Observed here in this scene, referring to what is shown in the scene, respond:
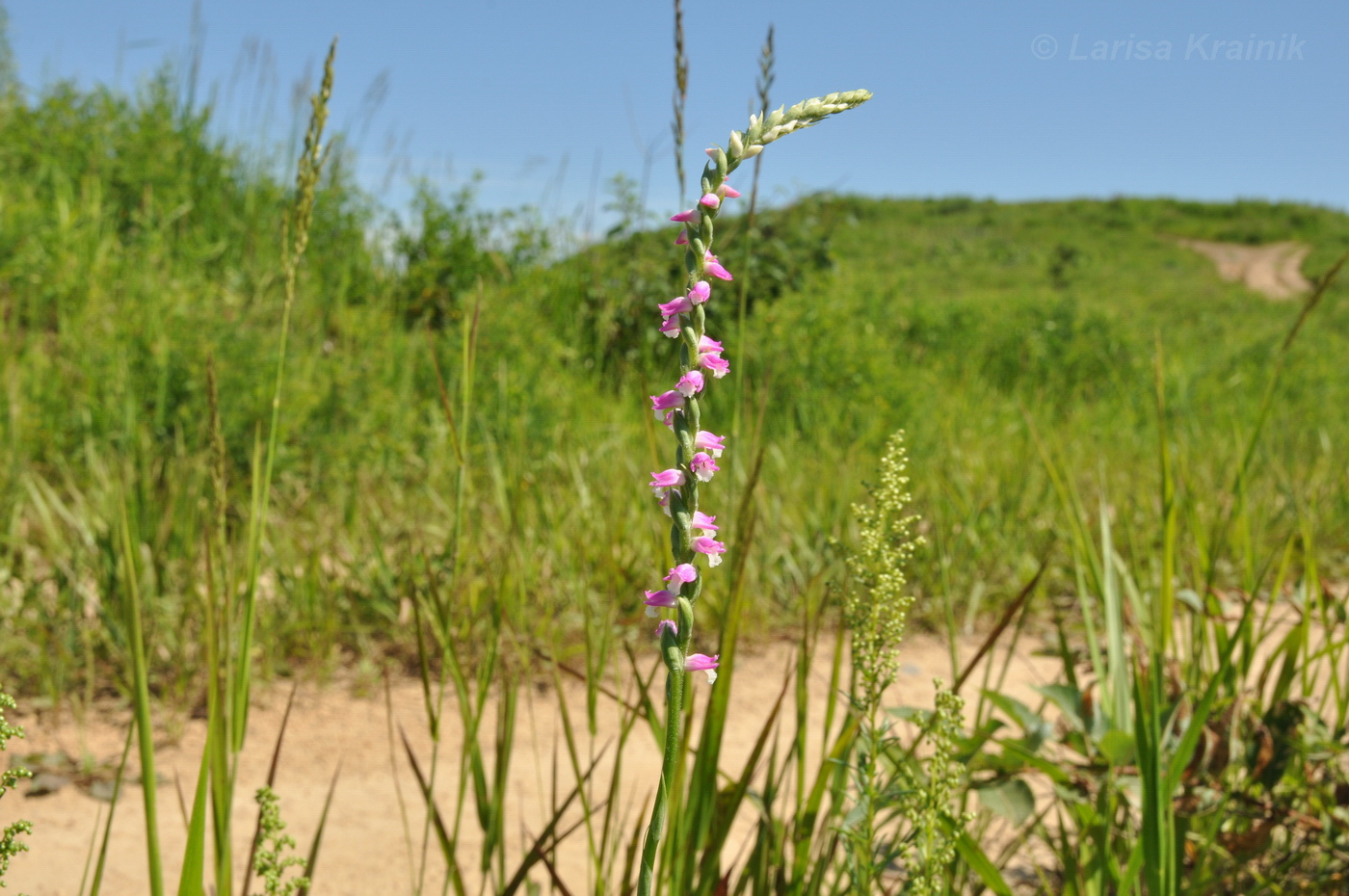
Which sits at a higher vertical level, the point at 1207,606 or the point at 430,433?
the point at 430,433

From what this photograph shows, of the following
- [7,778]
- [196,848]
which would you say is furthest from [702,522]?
[196,848]

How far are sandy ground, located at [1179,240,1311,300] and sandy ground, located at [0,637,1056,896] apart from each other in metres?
20.4

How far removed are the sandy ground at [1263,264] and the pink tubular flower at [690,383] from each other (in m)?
22.1

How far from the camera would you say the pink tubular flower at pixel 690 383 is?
0.56 m

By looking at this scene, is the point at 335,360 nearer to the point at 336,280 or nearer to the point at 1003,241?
the point at 336,280

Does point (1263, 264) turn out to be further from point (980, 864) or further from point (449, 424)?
point (449, 424)

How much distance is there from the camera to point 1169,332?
40.2ft

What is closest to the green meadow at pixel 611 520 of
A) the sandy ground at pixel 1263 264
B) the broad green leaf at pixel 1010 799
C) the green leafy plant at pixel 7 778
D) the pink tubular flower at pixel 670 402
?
the broad green leaf at pixel 1010 799

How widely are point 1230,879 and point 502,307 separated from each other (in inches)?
141

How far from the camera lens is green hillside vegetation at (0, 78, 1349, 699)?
8.57ft

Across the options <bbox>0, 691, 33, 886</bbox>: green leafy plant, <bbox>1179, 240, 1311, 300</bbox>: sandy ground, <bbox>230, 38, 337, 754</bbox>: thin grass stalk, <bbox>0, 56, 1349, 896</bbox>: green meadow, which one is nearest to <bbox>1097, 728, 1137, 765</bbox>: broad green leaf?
<bbox>0, 56, 1349, 896</bbox>: green meadow

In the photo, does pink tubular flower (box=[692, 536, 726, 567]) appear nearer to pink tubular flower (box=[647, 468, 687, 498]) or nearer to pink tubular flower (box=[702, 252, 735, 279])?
pink tubular flower (box=[647, 468, 687, 498])

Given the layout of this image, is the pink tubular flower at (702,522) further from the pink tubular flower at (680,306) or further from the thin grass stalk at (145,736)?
the thin grass stalk at (145,736)

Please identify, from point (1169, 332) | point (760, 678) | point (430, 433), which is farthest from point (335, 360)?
point (1169, 332)
